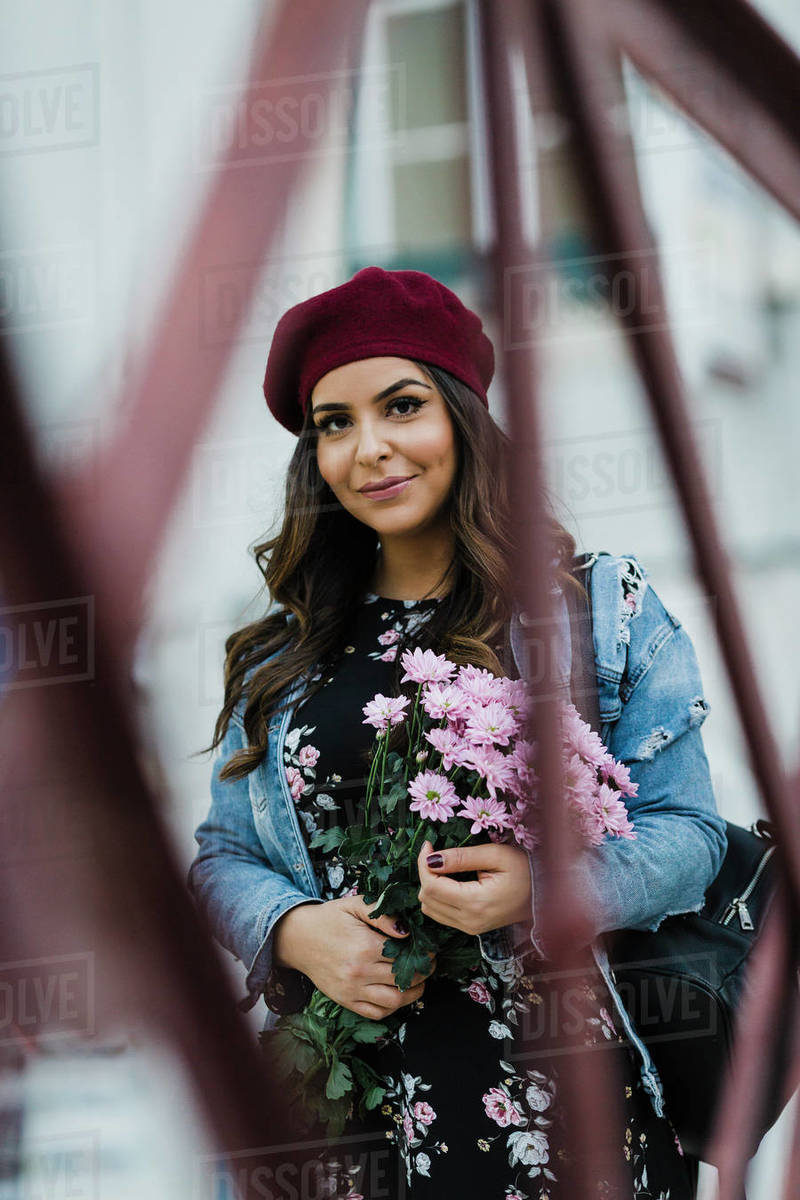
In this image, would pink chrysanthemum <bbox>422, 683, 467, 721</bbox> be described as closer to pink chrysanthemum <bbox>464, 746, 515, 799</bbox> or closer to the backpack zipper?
pink chrysanthemum <bbox>464, 746, 515, 799</bbox>

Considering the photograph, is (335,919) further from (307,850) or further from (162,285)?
(162,285)

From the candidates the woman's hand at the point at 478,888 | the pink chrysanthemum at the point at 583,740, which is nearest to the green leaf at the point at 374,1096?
the woman's hand at the point at 478,888

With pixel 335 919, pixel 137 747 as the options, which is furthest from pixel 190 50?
pixel 137 747

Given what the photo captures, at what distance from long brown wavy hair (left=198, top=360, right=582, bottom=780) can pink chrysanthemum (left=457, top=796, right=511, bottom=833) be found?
0.08 m

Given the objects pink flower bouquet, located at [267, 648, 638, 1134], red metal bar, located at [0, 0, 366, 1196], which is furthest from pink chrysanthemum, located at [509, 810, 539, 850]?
red metal bar, located at [0, 0, 366, 1196]

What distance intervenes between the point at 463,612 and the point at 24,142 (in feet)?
1.52

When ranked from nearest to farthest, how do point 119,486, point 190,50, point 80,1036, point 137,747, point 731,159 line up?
point 137,747, point 119,486, point 80,1036, point 731,159, point 190,50

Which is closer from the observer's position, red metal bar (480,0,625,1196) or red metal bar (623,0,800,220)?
red metal bar (480,0,625,1196)

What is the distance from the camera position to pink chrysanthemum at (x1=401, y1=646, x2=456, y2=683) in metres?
0.66

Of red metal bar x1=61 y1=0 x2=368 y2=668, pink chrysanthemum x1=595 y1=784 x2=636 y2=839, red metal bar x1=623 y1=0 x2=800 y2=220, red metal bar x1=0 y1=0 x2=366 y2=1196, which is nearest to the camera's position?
red metal bar x1=0 y1=0 x2=366 y2=1196

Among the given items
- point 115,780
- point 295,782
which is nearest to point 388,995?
point 295,782

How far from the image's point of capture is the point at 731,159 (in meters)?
0.83

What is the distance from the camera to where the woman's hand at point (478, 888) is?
2.01 ft

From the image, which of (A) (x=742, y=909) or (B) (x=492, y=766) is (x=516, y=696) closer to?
(B) (x=492, y=766)
